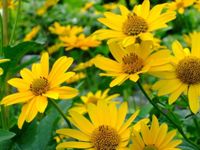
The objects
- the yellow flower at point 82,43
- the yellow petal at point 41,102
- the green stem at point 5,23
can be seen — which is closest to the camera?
the yellow petal at point 41,102

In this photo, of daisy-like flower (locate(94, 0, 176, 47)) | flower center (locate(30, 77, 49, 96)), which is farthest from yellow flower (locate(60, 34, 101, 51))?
flower center (locate(30, 77, 49, 96))

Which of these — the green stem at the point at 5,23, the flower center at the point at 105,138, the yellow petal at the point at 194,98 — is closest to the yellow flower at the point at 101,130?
the flower center at the point at 105,138

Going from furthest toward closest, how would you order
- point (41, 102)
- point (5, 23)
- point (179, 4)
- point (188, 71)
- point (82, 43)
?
point (82, 43) < point (179, 4) < point (5, 23) < point (188, 71) < point (41, 102)

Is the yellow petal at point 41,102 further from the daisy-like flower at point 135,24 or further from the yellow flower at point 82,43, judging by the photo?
the yellow flower at point 82,43

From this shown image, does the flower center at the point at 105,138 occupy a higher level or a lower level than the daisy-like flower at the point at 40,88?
lower

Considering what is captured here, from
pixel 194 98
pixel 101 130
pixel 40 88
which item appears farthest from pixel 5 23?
pixel 194 98

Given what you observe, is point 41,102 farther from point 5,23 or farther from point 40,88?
point 5,23

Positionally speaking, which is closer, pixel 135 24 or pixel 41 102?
pixel 41 102
